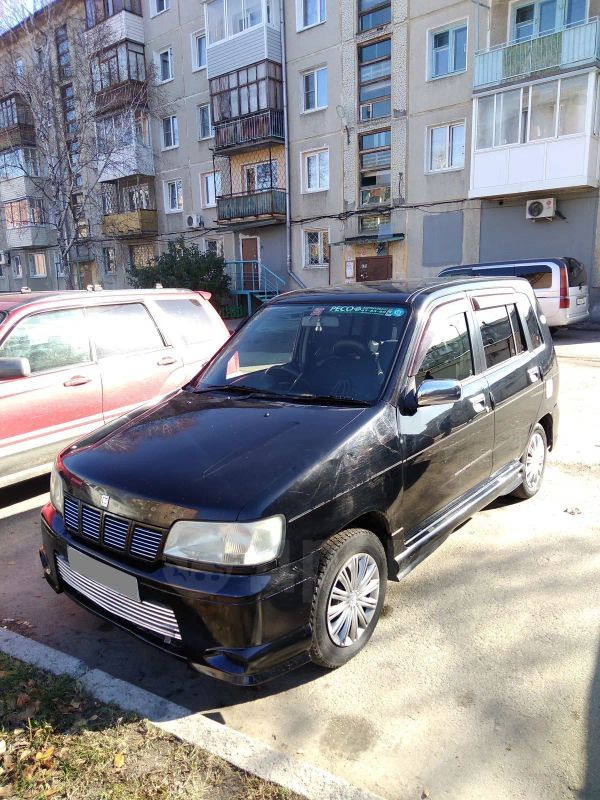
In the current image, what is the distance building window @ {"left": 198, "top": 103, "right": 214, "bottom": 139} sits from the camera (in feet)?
87.9

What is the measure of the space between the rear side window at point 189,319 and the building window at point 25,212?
3010 cm

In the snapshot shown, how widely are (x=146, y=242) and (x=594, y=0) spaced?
71.4ft

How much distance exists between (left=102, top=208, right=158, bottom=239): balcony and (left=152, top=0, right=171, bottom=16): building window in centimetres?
909

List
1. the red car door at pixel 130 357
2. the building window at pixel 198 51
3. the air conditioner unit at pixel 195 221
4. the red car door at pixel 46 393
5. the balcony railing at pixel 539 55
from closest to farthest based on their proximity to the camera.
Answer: the red car door at pixel 46 393 → the red car door at pixel 130 357 → the balcony railing at pixel 539 55 → the building window at pixel 198 51 → the air conditioner unit at pixel 195 221

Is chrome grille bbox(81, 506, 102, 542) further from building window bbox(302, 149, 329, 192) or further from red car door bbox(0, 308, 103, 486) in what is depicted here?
building window bbox(302, 149, 329, 192)

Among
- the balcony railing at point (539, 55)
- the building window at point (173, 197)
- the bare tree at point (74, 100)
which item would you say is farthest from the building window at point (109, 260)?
the balcony railing at point (539, 55)

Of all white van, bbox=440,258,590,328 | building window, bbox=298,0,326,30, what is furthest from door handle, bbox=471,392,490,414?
building window, bbox=298,0,326,30

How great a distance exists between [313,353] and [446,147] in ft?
62.2

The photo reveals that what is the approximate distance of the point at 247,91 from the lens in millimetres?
24047

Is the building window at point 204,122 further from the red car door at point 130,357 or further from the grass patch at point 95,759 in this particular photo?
the grass patch at point 95,759

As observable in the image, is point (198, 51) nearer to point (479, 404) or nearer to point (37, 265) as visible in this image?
point (37, 265)

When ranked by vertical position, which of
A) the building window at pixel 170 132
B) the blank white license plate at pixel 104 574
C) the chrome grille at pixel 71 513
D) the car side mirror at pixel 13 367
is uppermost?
the building window at pixel 170 132

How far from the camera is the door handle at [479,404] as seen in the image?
3719 mm

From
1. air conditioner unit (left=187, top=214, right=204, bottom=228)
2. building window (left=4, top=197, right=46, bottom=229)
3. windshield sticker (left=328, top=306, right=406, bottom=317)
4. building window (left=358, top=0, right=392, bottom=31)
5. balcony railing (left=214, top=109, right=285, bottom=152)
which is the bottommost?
windshield sticker (left=328, top=306, right=406, bottom=317)
